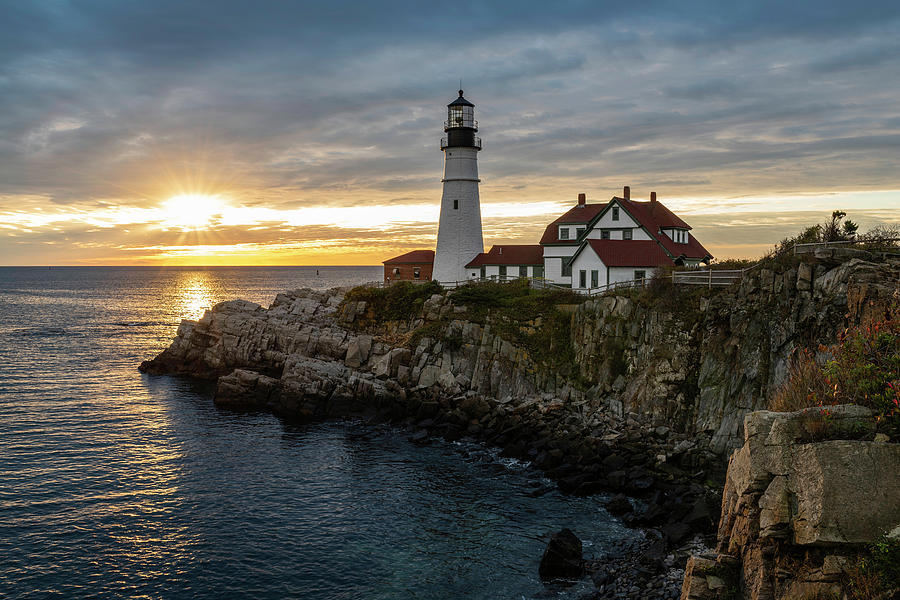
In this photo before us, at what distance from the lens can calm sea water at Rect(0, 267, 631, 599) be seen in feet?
68.4

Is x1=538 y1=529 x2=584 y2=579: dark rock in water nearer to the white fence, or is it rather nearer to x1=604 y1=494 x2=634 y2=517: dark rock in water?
x1=604 y1=494 x2=634 y2=517: dark rock in water

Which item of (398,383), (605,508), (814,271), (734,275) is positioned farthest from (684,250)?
(605,508)

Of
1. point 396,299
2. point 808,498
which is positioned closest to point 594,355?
point 396,299

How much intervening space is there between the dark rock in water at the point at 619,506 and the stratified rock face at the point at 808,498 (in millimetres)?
12143

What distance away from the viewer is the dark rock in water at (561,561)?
20719mm

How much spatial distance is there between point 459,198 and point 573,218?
35.8 ft

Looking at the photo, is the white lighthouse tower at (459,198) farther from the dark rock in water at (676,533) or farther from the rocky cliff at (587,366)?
the dark rock in water at (676,533)

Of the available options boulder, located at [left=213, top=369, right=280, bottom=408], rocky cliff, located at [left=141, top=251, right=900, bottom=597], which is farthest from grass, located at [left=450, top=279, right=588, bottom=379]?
boulder, located at [left=213, top=369, right=280, bottom=408]

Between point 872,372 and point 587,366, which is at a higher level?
point 872,372

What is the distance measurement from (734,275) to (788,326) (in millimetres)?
6346

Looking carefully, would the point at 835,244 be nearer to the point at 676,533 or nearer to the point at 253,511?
the point at 676,533

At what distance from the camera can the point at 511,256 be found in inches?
2288

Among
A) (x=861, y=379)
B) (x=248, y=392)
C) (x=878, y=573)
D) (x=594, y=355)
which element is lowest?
(x=248, y=392)

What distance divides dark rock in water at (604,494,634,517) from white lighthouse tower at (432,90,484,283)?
34.1 meters
